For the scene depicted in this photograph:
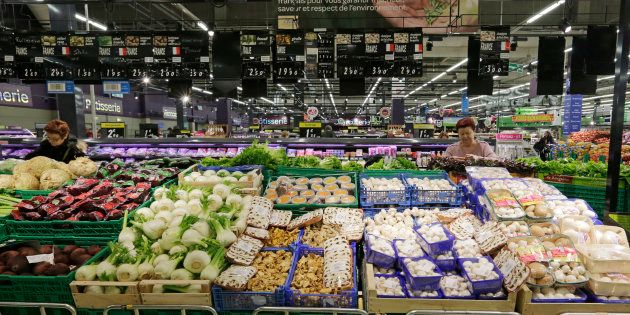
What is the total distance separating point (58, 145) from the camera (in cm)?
509

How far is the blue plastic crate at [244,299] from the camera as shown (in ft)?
7.50

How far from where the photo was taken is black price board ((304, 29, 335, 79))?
7301 millimetres

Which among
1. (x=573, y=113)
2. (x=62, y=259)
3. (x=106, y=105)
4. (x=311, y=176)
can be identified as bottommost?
(x=62, y=259)

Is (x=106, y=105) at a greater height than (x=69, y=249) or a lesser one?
greater

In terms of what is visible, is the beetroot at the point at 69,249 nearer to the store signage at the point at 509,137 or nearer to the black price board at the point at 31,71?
the black price board at the point at 31,71

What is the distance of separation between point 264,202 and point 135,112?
29.8 m

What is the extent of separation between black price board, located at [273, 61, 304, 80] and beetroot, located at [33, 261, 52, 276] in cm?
555

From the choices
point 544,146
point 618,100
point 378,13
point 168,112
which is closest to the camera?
point 618,100

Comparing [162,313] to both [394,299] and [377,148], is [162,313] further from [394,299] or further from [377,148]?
[377,148]

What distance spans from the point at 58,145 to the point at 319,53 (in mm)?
4804

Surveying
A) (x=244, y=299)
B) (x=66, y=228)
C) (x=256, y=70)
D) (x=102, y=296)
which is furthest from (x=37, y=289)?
(x=256, y=70)

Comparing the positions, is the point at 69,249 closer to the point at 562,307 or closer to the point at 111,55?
the point at 562,307

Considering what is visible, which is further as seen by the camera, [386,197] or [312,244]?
[386,197]

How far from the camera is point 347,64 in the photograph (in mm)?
7387
